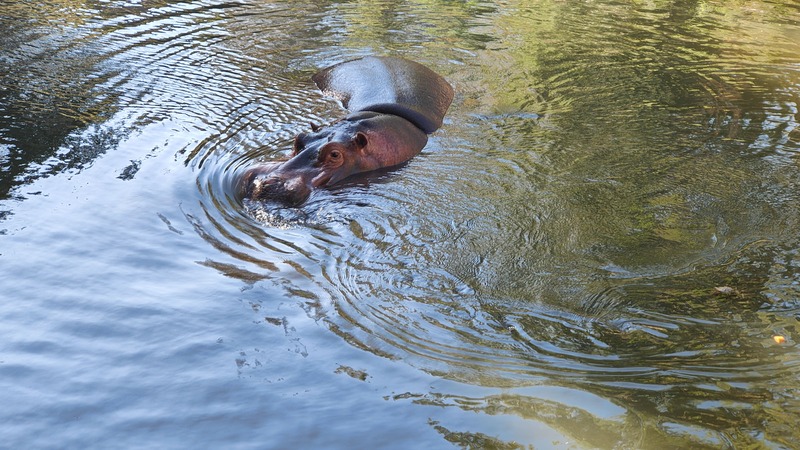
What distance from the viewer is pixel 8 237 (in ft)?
14.5

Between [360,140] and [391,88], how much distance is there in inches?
60.4

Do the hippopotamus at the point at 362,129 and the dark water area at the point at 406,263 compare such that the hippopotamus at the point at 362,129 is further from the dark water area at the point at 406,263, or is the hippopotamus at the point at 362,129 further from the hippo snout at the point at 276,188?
the dark water area at the point at 406,263

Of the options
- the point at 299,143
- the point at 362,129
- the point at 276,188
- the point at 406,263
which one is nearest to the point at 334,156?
the point at 299,143

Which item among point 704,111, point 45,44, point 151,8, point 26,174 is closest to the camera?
point 26,174

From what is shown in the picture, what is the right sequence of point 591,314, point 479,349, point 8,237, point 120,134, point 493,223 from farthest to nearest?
point 120,134 → point 493,223 → point 8,237 → point 591,314 → point 479,349

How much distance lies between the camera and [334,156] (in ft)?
18.7

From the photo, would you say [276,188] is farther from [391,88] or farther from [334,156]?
[391,88]

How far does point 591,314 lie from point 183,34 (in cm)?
694

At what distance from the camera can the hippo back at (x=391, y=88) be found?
686 centimetres

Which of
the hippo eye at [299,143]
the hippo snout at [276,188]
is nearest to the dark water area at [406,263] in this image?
the hippo snout at [276,188]

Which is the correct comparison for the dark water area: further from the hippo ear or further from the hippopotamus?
the hippo ear

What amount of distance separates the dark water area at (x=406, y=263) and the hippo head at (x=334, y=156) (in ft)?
0.43

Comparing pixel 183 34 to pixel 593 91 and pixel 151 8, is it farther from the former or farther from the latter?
pixel 593 91

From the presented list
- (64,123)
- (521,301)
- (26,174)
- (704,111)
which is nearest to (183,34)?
(64,123)
